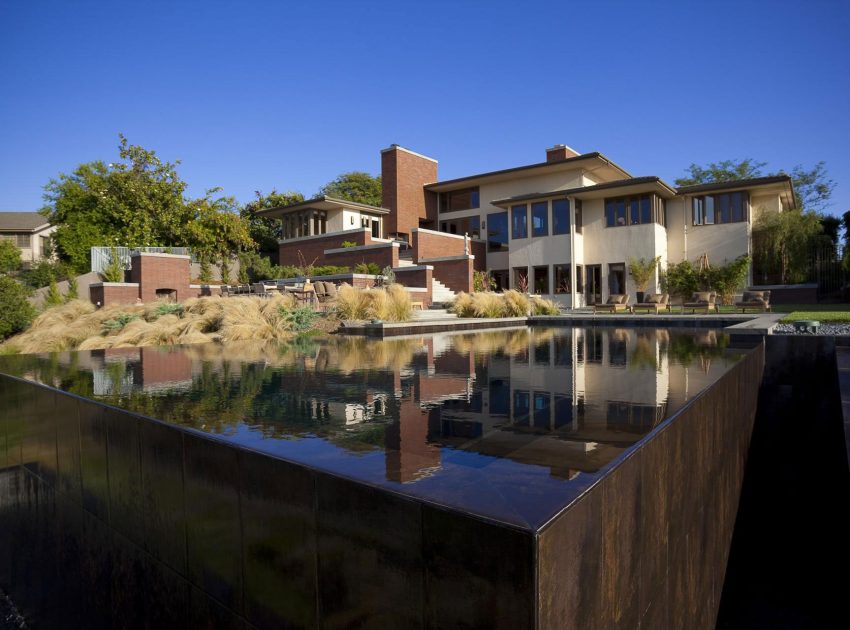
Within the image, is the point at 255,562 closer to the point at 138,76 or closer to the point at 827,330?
the point at 827,330

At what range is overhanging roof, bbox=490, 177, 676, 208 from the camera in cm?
2271

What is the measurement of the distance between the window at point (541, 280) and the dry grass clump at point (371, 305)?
15.7 meters

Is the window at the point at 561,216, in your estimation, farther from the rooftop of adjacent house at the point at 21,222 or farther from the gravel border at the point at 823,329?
the rooftop of adjacent house at the point at 21,222

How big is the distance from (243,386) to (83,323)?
9.99 m

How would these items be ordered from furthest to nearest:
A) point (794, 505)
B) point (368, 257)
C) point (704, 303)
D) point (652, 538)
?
1. point (368, 257)
2. point (704, 303)
3. point (794, 505)
4. point (652, 538)

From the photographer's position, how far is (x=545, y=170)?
28.3 meters

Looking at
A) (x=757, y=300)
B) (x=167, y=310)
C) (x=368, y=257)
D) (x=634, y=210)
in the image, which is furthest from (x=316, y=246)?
(x=757, y=300)

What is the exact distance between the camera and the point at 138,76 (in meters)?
19.4

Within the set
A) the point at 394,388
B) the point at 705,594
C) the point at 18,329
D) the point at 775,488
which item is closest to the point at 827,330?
the point at 775,488

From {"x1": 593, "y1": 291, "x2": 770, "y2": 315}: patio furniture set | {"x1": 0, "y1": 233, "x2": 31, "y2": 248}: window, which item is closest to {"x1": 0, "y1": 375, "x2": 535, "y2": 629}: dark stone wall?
{"x1": 593, "y1": 291, "x2": 770, "y2": 315}: patio furniture set

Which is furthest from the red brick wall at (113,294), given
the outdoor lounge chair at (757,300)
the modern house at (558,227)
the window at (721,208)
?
the window at (721,208)

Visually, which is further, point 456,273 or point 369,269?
point 456,273

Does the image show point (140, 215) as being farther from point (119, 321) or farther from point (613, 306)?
point (613, 306)

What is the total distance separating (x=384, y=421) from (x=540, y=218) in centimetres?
2534
